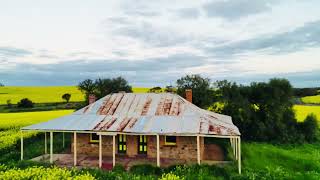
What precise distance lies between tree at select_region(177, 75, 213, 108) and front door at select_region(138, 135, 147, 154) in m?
14.1

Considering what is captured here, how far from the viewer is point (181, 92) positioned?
36500 mm

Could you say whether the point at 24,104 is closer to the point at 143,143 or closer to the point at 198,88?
the point at 198,88

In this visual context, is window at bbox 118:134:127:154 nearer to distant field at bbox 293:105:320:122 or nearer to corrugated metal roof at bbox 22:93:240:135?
corrugated metal roof at bbox 22:93:240:135

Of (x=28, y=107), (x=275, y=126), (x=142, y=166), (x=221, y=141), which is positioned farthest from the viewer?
(x=28, y=107)

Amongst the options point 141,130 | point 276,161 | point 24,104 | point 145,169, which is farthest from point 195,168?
point 24,104

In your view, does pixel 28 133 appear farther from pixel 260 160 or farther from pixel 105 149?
pixel 260 160

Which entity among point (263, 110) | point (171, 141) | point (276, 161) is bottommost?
point (276, 161)

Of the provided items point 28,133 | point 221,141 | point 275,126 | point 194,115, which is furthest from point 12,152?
point 275,126

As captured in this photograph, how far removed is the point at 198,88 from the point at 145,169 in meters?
18.9

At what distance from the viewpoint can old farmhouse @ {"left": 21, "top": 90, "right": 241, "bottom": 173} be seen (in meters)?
19.2

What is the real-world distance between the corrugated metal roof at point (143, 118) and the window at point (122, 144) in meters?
1.23

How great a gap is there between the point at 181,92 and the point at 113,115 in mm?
15084

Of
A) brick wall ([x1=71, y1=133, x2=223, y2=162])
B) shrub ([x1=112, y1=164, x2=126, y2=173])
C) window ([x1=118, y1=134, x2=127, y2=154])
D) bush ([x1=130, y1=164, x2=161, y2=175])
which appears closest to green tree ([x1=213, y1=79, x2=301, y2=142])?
brick wall ([x1=71, y1=133, x2=223, y2=162])

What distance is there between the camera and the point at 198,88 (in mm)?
35812
